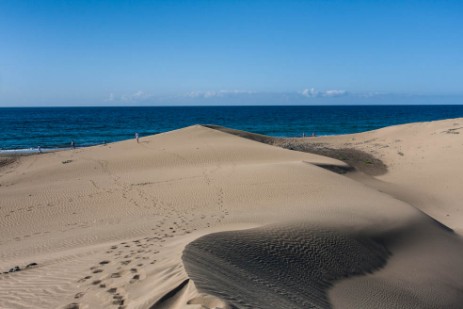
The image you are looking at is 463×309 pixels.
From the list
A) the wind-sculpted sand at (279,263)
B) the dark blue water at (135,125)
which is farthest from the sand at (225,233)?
the dark blue water at (135,125)

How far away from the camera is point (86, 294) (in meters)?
5.02

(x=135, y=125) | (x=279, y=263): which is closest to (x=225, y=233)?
(x=279, y=263)

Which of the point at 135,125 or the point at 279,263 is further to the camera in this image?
the point at 135,125

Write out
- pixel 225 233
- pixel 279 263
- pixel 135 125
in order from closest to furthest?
pixel 279 263 < pixel 225 233 < pixel 135 125

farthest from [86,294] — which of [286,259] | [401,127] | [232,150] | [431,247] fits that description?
[401,127]

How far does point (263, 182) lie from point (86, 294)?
34.7 feet

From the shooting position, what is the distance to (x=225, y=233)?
7.53 m

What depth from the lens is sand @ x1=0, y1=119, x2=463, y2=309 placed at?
17.6 feet

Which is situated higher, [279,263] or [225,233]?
[225,233]

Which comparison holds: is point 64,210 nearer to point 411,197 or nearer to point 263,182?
point 263,182

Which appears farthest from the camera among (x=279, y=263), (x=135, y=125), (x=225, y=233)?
(x=135, y=125)

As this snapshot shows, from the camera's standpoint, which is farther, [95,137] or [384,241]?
[95,137]

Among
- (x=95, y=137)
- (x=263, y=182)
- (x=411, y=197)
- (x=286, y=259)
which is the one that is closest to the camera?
(x=286, y=259)

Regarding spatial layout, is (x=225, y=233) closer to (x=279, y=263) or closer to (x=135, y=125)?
(x=279, y=263)
